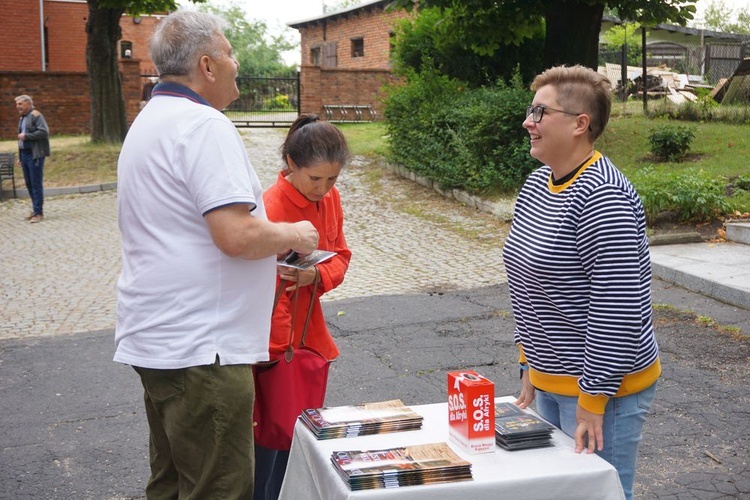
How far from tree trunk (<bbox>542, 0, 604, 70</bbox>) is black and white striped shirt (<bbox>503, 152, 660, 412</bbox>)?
13184 millimetres

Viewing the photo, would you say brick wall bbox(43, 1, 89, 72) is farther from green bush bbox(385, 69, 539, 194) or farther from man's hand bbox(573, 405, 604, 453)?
man's hand bbox(573, 405, 604, 453)

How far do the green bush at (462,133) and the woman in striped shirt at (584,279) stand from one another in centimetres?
1128

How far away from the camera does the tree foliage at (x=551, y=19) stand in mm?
15484

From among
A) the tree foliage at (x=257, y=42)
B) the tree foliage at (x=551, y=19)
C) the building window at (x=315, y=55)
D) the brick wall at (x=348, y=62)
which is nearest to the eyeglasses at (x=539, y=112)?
the tree foliage at (x=551, y=19)

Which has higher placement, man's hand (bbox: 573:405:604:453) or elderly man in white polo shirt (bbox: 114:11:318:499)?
elderly man in white polo shirt (bbox: 114:11:318:499)

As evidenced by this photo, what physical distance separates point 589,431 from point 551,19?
14.0m

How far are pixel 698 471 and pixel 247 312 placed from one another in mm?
2974

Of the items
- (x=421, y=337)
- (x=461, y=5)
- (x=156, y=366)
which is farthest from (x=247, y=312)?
(x=461, y=5)

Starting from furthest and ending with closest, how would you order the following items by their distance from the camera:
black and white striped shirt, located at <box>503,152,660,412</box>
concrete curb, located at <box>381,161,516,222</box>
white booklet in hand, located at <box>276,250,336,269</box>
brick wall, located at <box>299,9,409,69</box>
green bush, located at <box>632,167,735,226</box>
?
1. brick wall, located at <box>299,9,409,69</box>
2. concrete curb, located at <box>381,161,516,222</box>
3. green bush, located at <box>632,167,735,226</box>
4. white booklet in hand, located at <box>276,250,336,269</box>
5. black and white striped shirt, located at <box>503,152,660,412</box>

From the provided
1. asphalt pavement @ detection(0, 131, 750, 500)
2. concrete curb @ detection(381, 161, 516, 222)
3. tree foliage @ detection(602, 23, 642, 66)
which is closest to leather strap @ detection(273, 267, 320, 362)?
asphalt pavement @ detection(0, 131, 750, 500)

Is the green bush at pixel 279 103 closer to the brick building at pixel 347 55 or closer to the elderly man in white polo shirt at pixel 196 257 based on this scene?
the brick building at pixel 347 55

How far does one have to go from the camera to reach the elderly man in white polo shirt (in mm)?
2721

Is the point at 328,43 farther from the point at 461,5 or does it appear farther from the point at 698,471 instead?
the point at 698,471

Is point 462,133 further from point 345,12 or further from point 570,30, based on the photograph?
point 345,12
